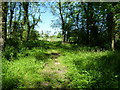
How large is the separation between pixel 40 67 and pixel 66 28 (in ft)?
78.5

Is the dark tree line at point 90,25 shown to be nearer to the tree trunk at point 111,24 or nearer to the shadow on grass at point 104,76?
the tree trunk at point 111,24

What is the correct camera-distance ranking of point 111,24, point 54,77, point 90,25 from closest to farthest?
point 54,77
point 111,24
point 90,25

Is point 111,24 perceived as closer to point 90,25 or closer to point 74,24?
point 90,25

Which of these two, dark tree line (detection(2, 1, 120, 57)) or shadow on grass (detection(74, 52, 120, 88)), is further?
dark tree line (detection(2, 1, 120, 57))

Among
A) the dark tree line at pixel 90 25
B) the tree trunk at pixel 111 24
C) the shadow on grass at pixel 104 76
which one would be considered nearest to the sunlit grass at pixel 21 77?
the shadow on grass at pixel 104 76

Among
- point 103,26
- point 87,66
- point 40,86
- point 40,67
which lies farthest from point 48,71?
point 103,26

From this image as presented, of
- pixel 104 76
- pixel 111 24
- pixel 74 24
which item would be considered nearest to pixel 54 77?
pixel 104 76

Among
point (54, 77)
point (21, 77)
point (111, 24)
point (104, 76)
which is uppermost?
point (111, 24)

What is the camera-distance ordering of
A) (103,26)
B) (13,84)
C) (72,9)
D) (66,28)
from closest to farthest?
(13,84), (103,26), (72,9), (66,28)

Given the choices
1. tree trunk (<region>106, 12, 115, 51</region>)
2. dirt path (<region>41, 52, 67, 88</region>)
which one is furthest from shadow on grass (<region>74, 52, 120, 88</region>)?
tree trunk (<region>106, 12, 115, 51</region>)

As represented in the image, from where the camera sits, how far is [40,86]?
20.7ft

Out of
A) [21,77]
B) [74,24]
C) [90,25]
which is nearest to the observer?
[21,77]

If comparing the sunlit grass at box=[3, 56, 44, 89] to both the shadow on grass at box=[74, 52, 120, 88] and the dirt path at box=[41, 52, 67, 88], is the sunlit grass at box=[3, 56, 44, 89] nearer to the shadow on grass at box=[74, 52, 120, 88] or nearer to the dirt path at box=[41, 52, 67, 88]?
the dirt path at box=[41, 52, 67, 88]

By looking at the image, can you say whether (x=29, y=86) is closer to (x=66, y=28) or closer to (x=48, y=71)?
(x=48, y=71)
